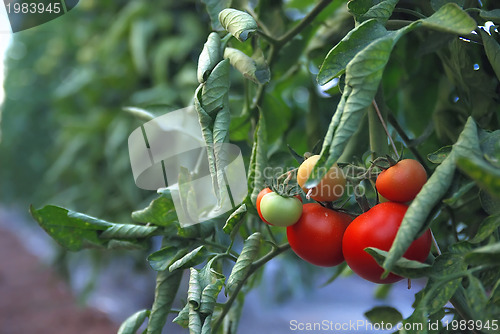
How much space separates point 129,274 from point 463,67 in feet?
5.32

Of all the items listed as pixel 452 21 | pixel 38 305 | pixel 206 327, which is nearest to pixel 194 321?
pixel 206 327

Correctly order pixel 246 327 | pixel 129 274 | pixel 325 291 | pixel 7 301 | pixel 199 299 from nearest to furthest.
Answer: pixel 199 299 → pixel 246 327 → pixel 325 291 → pixel 129 274 → pixel 7 301

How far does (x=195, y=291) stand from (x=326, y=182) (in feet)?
0.33

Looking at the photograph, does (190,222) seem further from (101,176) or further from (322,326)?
(101,176)

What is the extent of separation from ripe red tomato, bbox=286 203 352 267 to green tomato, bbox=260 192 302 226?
0.01m

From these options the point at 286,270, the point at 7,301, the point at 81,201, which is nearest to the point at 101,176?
the point at 81,201

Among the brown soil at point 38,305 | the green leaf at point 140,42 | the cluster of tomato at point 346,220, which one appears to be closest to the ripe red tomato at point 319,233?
the cluster of tomato at point 346,220

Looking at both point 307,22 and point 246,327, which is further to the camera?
point 246,327

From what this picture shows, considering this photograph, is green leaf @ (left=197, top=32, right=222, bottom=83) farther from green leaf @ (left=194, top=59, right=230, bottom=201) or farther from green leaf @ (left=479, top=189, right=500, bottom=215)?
green leaf @ (left=479, top=189, right=500, bottom=215)

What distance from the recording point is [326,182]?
266 mm

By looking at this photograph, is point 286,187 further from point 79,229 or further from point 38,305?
point 38,305

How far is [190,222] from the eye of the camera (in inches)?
13.7

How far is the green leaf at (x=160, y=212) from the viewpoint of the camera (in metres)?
0.35

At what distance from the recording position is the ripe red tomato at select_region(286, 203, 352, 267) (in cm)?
→ 28
